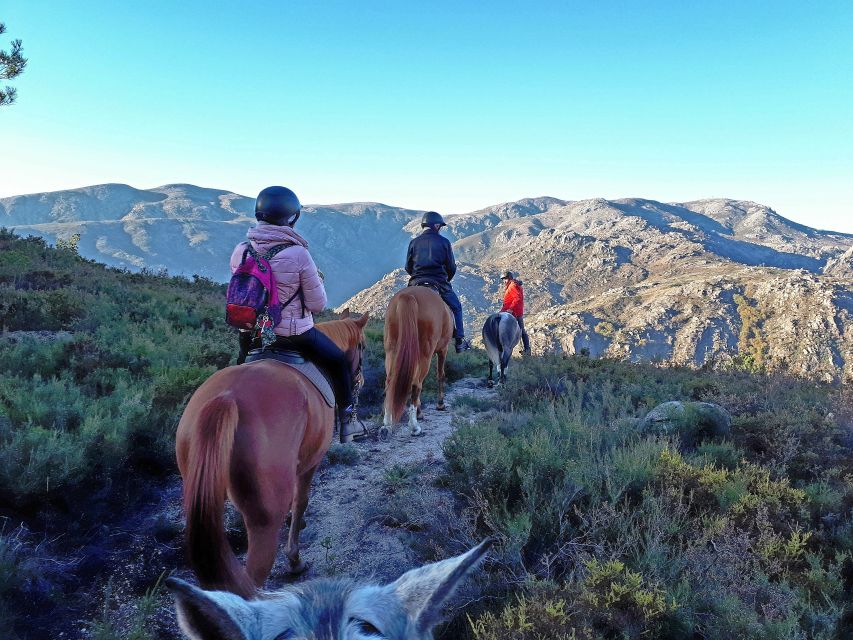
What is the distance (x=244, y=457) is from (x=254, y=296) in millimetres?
1102

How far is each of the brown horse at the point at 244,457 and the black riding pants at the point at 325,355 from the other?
1.30 feet

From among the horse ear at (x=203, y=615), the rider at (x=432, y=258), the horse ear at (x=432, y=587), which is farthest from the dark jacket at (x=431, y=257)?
the horse ear at (x=203, y=615)

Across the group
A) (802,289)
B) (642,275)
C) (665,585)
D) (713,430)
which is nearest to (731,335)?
(802,289)

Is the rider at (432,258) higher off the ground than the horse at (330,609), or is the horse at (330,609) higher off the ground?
the rider at (432,258)

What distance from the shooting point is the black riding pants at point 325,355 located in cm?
368

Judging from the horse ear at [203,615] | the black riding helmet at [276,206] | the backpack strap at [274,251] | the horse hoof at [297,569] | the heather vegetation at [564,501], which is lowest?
the horse hoof at [297,569]

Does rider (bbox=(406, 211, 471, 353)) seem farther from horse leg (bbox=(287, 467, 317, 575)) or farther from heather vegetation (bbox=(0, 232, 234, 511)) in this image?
horse leg (bbox=(287, 467, 317, 575))

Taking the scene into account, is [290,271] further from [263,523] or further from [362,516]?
[362,516]

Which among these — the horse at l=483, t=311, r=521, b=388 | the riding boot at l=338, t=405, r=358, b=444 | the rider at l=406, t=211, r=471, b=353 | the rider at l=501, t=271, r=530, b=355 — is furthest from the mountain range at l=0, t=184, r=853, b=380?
the riding boot at l=338, t=405, r=358, b=444

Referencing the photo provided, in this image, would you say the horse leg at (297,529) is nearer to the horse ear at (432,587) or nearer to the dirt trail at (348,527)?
the dirt trail at (348,527)

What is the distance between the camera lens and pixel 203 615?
1.04 m

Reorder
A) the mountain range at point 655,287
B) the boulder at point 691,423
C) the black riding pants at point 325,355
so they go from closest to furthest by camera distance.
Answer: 1. the black riding pants at point 325,355
2. the boulder at point 691,423
3. the mountain range at point 655,287

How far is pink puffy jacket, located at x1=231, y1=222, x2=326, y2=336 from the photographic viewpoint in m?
3.38

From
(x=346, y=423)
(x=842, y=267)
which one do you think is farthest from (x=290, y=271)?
(x=842, y=267)
